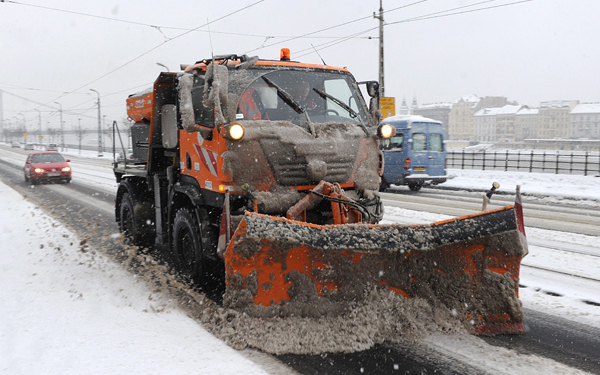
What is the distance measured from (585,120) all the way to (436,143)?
299 ft

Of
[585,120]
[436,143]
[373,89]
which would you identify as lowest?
[436,143]

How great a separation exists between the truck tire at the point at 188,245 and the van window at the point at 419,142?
506 inches

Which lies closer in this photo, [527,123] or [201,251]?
[201,251]

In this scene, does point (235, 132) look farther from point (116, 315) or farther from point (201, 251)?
point (116, 315)

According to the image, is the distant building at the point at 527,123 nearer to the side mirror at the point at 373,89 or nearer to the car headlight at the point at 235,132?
the side mirror at the point at 373,89

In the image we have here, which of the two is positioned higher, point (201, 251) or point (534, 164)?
point (201, 251)

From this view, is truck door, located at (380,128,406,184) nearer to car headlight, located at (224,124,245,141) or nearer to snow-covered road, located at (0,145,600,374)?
snow-covered road, located at (0,145,600,374)

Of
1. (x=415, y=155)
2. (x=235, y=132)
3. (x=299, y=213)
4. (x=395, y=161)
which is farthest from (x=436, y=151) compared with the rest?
(x=235, y=132)

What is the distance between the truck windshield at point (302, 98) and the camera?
16.1ft

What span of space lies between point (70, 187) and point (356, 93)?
16470 millimetres

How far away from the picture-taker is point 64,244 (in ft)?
26.2

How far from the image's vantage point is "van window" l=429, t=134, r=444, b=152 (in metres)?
17.5

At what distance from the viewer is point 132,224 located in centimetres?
752


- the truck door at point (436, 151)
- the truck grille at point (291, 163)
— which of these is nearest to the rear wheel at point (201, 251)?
the truck grille at point (291, 163)
